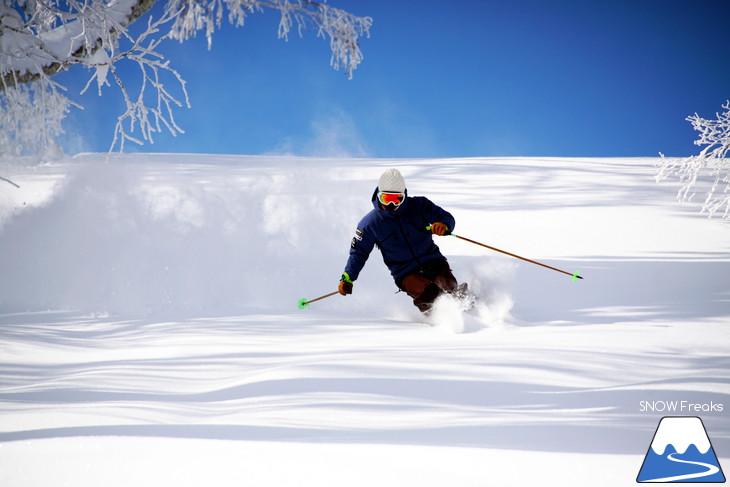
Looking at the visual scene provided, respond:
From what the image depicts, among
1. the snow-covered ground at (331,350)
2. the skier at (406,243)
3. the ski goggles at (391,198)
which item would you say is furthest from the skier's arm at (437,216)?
the snow-covered ground at (331,350)

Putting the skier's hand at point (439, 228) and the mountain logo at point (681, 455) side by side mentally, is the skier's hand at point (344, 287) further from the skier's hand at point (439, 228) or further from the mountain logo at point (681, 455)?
the mountain logo at point (681, 455)

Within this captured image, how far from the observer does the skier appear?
17.1ft

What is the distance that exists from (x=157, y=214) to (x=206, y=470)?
32.9ft

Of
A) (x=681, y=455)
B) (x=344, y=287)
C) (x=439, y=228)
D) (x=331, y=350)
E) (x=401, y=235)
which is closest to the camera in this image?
(x=681, y=455)

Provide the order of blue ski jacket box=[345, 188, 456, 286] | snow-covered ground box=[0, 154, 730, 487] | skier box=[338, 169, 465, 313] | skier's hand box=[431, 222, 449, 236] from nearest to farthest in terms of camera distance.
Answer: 1. snow-covered ground box=[0, 154, 730, 487]
2. skier's hand box=[431, 222, 449, 236]
3. skier box=[338, 169, 465, 313]
4. blue ski jacket box=[345, 188, 456, 286]

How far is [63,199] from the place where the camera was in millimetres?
11312

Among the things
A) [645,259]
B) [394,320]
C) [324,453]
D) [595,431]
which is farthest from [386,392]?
[645,259]

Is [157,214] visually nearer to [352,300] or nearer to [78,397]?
[352,300]

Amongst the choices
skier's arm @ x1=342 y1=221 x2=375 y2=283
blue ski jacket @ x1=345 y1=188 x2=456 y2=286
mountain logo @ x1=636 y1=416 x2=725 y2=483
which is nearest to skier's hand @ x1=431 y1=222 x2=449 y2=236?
blue ski jacket @ x1=345 y1=188 x2=456 y2=286

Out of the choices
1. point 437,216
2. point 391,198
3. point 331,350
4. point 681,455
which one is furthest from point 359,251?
point 681,455

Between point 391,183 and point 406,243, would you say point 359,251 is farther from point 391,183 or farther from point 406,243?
point 391,183

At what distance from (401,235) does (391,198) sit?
45 centimetres

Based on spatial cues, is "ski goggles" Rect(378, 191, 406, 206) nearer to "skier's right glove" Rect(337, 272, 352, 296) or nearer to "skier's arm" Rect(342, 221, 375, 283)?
"skier's arm" Rect(342, 221, 375, 283)

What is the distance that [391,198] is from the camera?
16.8 ft
